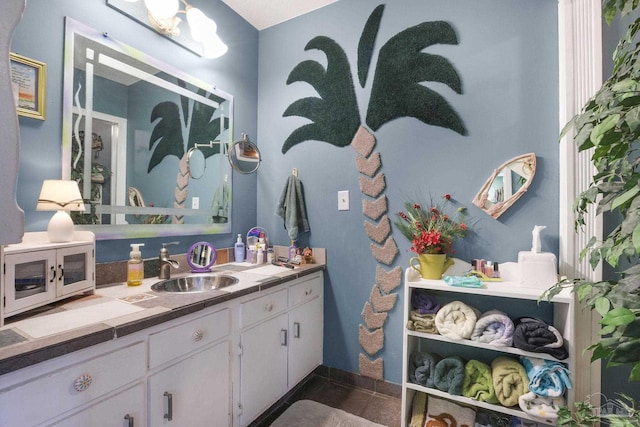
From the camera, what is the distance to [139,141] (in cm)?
162

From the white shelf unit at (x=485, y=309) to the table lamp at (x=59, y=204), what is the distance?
1.58m

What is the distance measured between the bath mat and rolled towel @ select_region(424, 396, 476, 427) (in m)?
0.30

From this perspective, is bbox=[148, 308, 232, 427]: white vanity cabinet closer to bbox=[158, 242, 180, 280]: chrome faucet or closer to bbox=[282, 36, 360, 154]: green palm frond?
bbox=[158, 242, 180, 280]: chrome faucet

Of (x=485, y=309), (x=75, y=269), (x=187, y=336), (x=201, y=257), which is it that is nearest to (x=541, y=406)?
(x=485, y=309)

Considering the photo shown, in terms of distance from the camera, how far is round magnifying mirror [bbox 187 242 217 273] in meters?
1.84

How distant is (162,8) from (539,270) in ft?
7.87

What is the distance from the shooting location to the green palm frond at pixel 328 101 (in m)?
2.10

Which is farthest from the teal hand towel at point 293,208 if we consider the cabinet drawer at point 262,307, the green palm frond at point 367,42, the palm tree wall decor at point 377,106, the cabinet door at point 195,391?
the cabinet door at point 195,391

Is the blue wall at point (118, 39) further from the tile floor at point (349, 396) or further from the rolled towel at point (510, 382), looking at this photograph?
the rolled towel at point (510, 382)

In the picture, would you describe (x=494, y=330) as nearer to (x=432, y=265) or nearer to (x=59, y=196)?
(x=432, y=265)

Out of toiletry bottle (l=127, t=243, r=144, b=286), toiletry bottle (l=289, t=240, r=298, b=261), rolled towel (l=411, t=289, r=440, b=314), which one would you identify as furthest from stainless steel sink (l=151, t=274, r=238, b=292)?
rolled towel (l=411, t=289, r=440, b=314)

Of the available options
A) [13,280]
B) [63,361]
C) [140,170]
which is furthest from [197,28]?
[63,361]

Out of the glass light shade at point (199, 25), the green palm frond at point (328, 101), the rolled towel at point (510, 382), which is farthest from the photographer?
the green palm frond at point (328, 101)

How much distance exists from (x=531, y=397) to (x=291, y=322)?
1.27 meters
